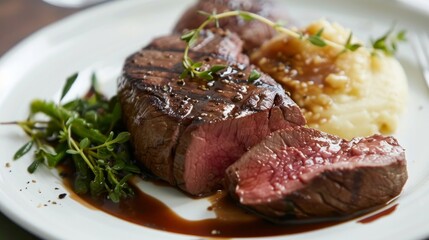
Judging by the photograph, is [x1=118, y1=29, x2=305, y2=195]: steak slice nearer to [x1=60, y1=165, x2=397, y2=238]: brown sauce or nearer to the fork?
[x1=60, y1=165, x2=397, y2=238]: brown sauce

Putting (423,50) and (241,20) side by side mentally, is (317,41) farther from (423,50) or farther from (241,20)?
(423,50)

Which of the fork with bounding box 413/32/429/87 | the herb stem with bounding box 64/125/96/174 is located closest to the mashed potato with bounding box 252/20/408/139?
the fork with bounding box 413/32/429/87

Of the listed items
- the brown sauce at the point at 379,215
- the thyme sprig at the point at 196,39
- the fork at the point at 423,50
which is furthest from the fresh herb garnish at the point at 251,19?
the brown sauce at the point at 379,215

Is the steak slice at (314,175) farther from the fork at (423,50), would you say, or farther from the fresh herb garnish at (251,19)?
the fork at (423,50)

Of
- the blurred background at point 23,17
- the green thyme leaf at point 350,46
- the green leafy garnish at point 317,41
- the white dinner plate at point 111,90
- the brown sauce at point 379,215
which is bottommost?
the blurred background at point 23,17

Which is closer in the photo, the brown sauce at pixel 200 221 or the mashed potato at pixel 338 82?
the brown sauce at pixel 200 221

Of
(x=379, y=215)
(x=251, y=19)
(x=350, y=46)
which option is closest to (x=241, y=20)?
(x=251, y=19)
